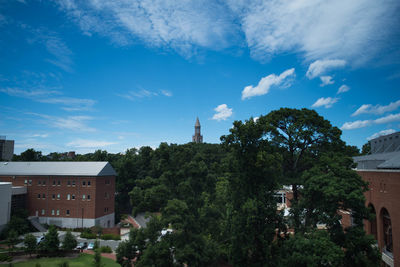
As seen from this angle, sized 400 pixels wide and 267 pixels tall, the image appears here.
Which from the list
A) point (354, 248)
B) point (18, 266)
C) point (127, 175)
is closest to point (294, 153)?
point (354, 248)

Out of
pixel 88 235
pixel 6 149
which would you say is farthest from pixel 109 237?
pixel 6 149

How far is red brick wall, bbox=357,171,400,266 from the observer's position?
64.2 feet

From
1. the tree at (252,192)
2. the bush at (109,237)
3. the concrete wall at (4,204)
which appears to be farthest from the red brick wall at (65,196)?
the tree at (252,192)

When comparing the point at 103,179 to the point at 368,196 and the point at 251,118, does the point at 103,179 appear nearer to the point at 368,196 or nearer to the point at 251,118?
the point at 251,118

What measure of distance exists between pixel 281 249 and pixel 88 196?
36.4 meters

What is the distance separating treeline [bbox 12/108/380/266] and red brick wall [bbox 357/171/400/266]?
389 cm

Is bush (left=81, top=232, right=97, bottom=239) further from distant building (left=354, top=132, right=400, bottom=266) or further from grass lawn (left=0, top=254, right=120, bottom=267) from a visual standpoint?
distant building (left=354, top=132, right=400, bottom=266)

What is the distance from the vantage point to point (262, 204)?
686 inches

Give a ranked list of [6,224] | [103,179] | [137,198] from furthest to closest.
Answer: [103,179] → [6,224] → [137,198]

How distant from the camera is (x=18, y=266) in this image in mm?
26109

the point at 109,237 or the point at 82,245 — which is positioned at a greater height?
the point at 109,237

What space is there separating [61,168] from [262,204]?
137 ft

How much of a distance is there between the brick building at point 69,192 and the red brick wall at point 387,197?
128 ft

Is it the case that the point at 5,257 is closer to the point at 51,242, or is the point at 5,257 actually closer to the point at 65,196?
the point at 51,242
